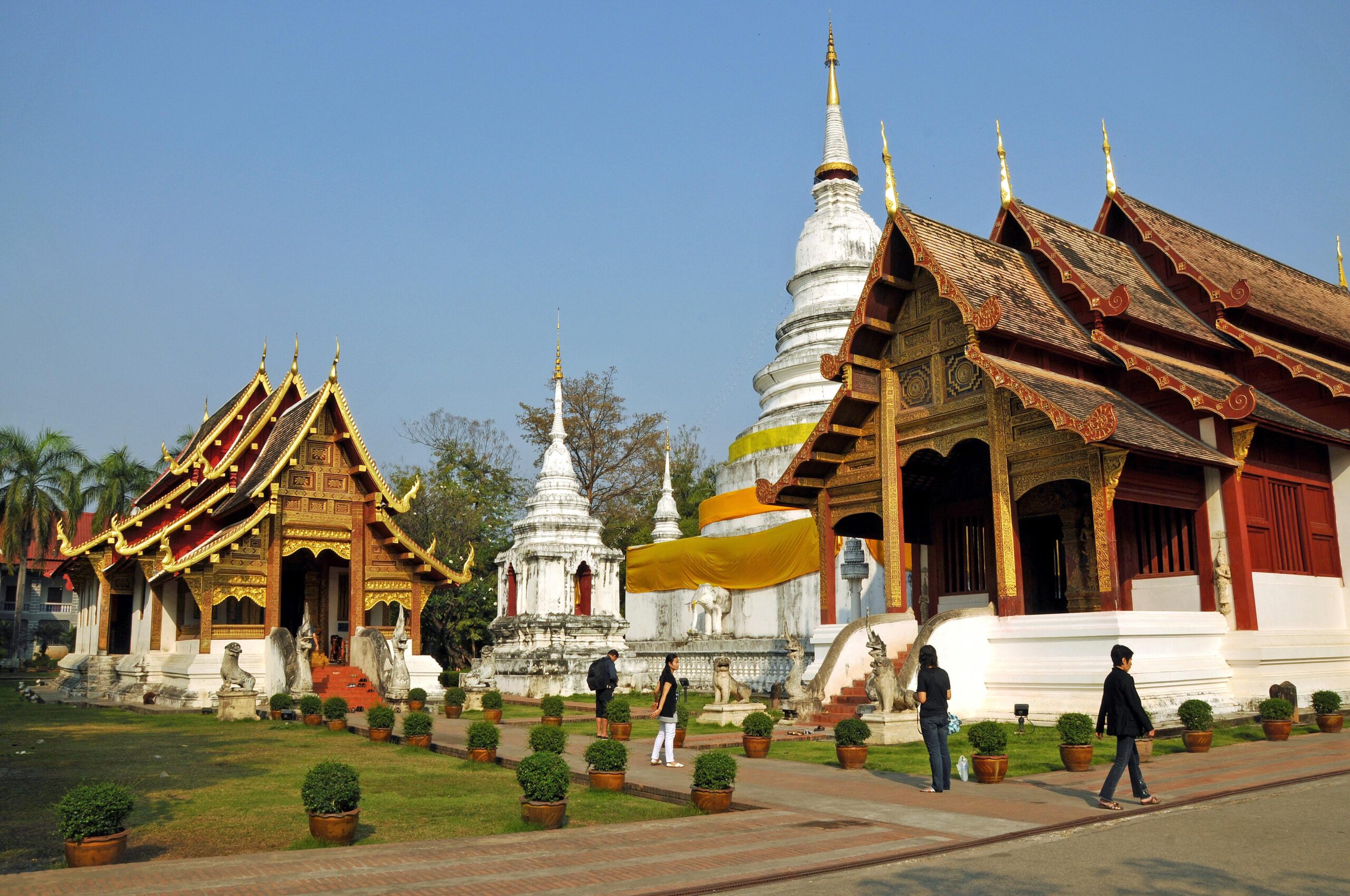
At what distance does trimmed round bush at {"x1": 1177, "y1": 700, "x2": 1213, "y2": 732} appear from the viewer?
1233cm

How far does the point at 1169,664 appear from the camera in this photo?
14570 millimetres

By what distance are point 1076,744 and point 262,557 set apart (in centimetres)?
1672

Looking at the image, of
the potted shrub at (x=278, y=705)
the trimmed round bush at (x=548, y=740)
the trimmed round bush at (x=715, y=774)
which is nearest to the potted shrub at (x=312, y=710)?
the potted shrub at (x=278, y=705)

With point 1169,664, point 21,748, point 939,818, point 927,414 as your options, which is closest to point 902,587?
point 927,414

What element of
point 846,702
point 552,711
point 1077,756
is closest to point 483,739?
point 552,711

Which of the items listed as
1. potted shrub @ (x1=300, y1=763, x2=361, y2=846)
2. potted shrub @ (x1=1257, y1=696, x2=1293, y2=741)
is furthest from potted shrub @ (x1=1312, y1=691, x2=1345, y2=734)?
potted shrub @ (x1=300, y1=763, x2=361, y2=846)

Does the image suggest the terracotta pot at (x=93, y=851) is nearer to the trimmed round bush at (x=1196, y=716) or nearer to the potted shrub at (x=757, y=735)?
the potted shrub at (x=757, y=735)

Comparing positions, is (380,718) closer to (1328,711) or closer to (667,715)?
(667,715)

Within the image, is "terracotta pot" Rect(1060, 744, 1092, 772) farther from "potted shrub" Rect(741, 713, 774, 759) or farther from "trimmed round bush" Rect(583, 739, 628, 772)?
"trimmed round bush" Rect(583, 739, 628, 772)

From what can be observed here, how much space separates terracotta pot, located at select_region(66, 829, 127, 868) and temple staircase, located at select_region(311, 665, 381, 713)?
14.5m

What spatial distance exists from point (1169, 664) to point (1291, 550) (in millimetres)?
3900

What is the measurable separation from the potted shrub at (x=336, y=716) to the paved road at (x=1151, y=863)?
471 inches

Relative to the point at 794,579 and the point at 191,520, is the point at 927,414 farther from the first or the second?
the point at 191,520

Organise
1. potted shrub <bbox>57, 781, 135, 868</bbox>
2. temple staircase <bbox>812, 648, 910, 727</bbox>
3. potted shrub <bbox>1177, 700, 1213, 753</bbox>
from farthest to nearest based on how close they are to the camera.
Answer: temple staircase <bbox>812, 648, 910, 727</bbox> → potted shrub <bbox>1177, 700, 1213, 753</bbox> → potted shrub <bbox>57, 781, 135, 868</bbox>
